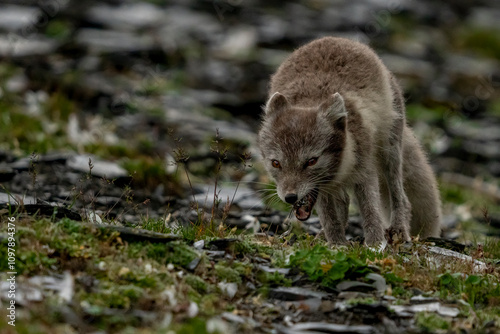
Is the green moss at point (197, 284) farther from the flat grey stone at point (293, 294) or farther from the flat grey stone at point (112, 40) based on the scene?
the flat grey stone at point (112, 40)

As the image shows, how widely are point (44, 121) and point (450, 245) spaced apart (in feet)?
29.3

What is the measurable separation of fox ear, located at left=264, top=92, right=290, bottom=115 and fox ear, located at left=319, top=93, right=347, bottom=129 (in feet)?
1.69

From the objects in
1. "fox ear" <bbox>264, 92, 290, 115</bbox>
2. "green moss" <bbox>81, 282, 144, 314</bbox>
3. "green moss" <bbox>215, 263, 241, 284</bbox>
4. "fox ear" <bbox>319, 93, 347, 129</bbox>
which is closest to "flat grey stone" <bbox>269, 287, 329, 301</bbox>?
"green moss" <bbox>215, 263, 241, 284</bbox>

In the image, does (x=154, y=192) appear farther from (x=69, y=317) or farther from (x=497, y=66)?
(x=497, y=66)

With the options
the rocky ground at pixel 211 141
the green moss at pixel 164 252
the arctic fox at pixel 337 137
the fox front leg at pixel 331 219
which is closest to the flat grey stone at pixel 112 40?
the rocky ground at pixel 211 141

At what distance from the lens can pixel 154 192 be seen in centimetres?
1173

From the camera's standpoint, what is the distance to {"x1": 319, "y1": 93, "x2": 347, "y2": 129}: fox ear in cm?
791

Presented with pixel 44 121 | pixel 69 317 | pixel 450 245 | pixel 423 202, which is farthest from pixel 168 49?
pixel 69 317

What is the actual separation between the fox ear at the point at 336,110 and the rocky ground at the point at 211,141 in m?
1.24

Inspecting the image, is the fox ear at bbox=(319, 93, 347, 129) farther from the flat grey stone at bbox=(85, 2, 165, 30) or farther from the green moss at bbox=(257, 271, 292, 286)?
the flat grey stone at bbox=(85, 2, 165, 30)

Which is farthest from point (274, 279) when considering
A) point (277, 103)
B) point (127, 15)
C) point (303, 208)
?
point (127, 15)

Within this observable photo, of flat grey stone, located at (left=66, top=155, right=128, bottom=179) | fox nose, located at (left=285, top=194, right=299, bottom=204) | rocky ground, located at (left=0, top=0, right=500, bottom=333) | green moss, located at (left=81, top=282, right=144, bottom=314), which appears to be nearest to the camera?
green moss, located at (left=81, top=282, right=144, bottom=314)

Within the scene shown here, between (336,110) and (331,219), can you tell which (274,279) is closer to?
(336,110)

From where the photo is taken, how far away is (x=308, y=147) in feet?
25.9
